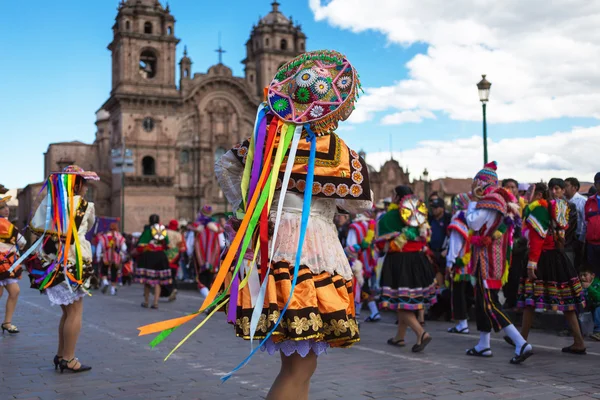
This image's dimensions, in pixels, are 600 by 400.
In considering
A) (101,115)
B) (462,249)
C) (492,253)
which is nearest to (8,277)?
(462,249)

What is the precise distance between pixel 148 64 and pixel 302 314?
57084 millimetres

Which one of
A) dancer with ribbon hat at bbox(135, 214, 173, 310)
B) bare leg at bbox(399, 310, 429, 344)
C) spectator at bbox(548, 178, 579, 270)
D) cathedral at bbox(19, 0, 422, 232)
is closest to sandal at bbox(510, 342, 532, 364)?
bare leg at bbox(399, 310, 429, 344)

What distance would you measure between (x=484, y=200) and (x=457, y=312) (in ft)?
9.55

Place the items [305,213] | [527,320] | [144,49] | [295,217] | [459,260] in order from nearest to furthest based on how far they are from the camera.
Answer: [305,213], [295,217], [527,320], [459,260], [144,49]

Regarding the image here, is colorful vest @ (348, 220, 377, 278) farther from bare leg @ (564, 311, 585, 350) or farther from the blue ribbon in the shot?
the blue ribbon

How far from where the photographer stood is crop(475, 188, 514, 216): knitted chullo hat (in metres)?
7.52

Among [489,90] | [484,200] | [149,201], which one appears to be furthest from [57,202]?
[149,201]

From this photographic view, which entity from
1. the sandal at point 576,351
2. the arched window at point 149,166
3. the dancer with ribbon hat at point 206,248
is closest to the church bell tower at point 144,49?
the arched window at point 149,166

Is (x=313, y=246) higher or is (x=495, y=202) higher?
(x=495, y=202)

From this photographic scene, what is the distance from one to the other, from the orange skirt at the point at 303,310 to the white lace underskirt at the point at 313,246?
0.04 metres

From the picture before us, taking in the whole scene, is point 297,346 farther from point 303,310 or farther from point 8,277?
point 8,277

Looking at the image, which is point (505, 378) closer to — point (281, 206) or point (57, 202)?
point (281, 206)

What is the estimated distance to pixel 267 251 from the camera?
3.85 m

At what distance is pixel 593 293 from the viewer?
9016 millimetres
